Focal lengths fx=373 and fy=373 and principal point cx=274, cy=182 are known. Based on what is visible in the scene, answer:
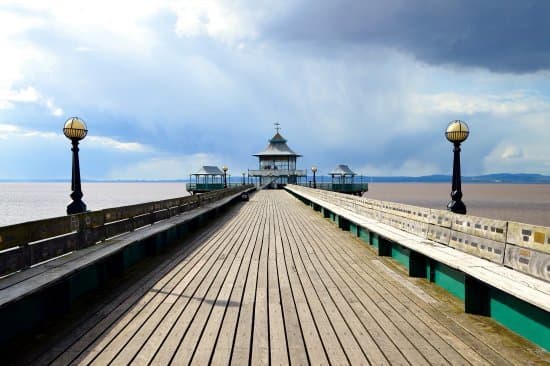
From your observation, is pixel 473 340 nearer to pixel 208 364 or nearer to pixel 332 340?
pixel 332 340

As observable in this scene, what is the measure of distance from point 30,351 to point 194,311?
1.88 m

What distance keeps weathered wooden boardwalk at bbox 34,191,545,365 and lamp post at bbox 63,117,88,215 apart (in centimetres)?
336

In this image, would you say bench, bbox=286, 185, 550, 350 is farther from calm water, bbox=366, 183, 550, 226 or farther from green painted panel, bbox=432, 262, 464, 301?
calm water, bbox=366, 183, 550, 226

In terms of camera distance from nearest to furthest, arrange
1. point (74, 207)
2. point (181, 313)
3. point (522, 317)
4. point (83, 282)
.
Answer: point (522, 317) → point (181, 313) → point (83, 282) → point (74, 207)

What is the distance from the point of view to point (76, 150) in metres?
9.98

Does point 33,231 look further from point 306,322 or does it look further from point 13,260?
point 306,322

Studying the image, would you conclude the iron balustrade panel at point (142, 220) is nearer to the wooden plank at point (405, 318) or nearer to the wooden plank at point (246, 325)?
the wooden plank at point (246, 325)

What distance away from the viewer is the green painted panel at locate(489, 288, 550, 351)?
3.89 meters

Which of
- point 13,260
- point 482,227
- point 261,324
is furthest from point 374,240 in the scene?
point 13,260

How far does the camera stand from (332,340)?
419 centimetres

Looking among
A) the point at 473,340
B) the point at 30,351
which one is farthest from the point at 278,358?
the point at 30,351

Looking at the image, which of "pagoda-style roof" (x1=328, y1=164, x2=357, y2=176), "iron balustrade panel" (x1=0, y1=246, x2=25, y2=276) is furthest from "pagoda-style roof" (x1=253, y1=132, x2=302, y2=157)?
"iron balustrade panel" (x1=0, y1=246, x2=25, y2=276)

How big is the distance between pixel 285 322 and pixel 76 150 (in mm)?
8023

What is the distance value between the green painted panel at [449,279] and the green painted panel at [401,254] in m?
0.85
